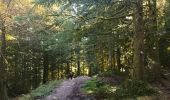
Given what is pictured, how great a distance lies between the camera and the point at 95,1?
16094 mm

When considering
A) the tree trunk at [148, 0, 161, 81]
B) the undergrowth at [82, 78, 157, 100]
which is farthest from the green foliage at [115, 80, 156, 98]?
the tree trunk at [148, 0, 161, 81]

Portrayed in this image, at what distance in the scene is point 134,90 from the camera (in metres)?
15.6

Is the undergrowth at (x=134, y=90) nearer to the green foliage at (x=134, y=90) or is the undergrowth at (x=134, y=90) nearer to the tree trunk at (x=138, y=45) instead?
the green foliage at (x=134, y=90)

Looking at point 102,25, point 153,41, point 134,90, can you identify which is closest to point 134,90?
point 134,90

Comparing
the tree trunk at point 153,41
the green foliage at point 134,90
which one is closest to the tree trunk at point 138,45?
the green foliage at point 134,90

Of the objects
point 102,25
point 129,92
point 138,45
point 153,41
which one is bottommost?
point 129,92

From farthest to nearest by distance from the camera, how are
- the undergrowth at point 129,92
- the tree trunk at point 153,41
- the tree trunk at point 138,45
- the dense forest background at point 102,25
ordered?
the tree trunk at point 153,41 < the dense forest background at point 102,25 < the tree trunk at point 138,45 < the undergrowth at point 129,92

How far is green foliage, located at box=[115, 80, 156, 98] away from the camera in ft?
49.7

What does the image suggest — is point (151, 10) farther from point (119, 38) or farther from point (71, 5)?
point (71, 5)

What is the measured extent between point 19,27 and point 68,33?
31.6 feet

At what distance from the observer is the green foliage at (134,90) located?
15.1 meters

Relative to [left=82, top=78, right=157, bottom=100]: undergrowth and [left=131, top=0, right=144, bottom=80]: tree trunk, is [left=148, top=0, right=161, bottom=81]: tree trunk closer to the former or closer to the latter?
[left=131, top=0, right=144, bottom=80]: tree trunk

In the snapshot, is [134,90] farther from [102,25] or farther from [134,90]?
[102,25]

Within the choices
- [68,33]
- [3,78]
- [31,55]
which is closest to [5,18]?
[3,78]
